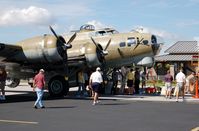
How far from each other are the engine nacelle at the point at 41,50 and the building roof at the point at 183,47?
144ft

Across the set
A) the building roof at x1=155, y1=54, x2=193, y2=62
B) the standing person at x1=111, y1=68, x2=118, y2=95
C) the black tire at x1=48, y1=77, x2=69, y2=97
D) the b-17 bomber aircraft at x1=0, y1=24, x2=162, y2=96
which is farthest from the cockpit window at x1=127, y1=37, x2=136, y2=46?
the building roof at x1=155, y1=54, x2=193, y2=62

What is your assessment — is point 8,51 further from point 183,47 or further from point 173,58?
point 183,47

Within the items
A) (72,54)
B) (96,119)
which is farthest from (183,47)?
(96,119)

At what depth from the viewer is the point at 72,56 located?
902 inches

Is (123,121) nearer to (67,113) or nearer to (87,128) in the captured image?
(87,128)

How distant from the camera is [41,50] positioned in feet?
68.7

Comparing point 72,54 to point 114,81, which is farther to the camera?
point 114,81

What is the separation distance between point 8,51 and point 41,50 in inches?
69.9

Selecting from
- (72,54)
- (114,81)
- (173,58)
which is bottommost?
(114,81)

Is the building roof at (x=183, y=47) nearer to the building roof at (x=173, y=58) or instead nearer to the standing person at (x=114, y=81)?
the building roof at (x=173, y=58)

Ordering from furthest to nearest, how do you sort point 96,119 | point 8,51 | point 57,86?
point 57,86
point 8,51
point 96,119

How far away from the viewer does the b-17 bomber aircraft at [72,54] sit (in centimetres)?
2117

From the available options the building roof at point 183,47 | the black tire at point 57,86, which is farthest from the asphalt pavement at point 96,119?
the building roof at point 183,47

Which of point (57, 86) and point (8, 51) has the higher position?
point (8, 51)
